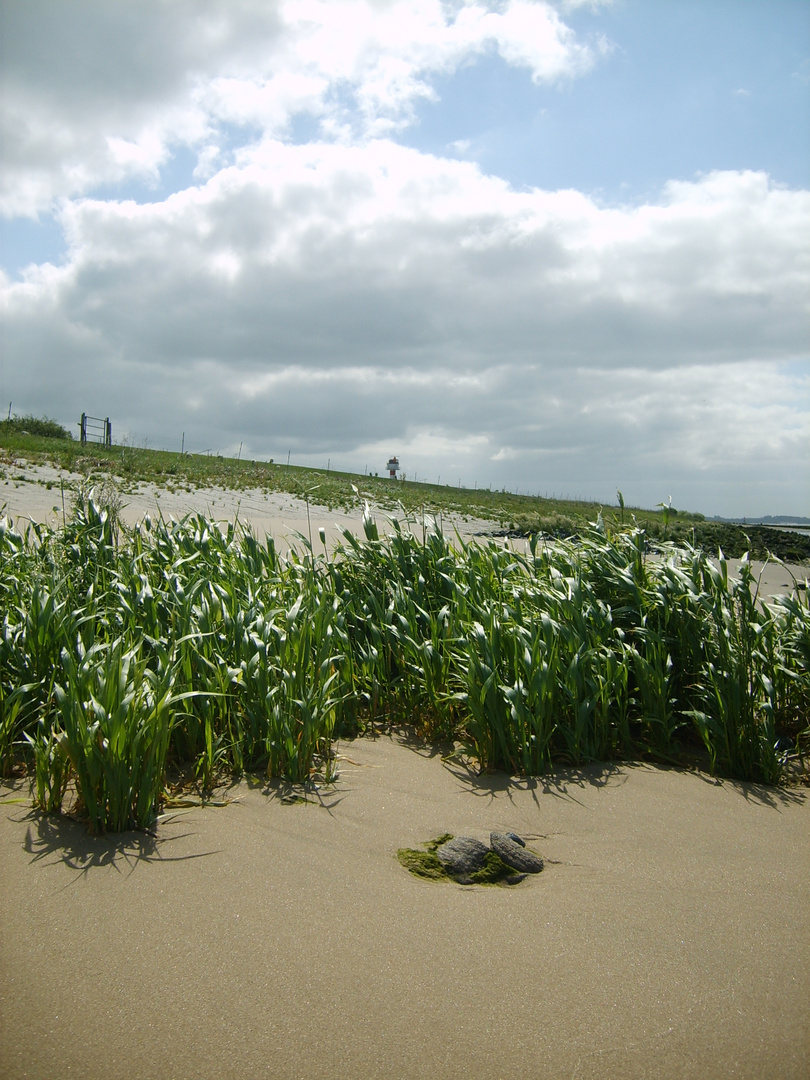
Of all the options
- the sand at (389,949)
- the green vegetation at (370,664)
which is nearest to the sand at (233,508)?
the green vegetation at (370,664)

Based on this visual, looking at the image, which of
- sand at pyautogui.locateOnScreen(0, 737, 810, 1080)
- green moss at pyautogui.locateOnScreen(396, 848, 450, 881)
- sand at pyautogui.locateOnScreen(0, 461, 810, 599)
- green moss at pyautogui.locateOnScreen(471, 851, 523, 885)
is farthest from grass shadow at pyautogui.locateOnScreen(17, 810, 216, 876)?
sand at pyautogui.locateOnScreen(0, 461, 810, 599)

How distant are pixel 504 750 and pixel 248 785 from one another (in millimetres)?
1256

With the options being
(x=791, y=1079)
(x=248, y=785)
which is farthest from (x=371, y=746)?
(x=791, y=1079)

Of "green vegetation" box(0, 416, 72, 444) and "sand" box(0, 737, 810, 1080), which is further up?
"green vegetation" box(0, 416, 72, 444)

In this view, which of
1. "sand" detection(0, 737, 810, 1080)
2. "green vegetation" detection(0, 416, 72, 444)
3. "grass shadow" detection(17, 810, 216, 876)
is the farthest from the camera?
"green vegetation" detection(0, 416, 72, 444)

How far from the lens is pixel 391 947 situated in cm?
199

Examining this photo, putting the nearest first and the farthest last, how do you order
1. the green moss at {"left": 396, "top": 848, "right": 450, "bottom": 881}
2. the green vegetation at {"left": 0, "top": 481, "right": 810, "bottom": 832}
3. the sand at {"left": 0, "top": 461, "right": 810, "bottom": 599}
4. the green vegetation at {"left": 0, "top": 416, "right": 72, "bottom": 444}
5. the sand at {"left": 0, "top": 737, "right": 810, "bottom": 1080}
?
the sand at {"left": 0, "top": 737, "right": 810, "bottom": 1080}, the green moss at {"left": 396, "top": 848, "right": 450, "bottom": 881}, the green vegetation at {"left": 0, "top": 481, "right": 810, "bottom": 832}, the sand at {"left": 0, "top": 461, "right": 810, "bottom": 599}, the green vegetation at {"left": 0, "top": 416, "right": 72, "bottom": 444}

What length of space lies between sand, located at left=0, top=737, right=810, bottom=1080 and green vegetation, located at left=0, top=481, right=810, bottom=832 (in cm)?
34

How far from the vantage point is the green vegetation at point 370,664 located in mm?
2748

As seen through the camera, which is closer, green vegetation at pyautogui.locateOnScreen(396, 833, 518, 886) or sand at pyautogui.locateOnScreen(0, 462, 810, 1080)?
sand at pyautogui.locateOnScreen(0, 462, 810, 1080)

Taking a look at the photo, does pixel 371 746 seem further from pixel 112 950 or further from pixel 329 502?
pixel 329 502

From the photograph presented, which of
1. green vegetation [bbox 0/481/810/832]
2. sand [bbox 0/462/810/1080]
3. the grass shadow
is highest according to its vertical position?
green vegetation [bbox 0/481/810/832]

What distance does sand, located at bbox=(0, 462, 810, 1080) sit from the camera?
64.9 inches

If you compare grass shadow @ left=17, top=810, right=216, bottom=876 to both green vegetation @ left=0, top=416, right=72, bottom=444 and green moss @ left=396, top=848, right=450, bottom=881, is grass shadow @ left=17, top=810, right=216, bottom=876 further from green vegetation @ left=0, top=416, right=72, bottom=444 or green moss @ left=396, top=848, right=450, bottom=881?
green vegetation @ left=0, top=416, right=72, bottom=444
